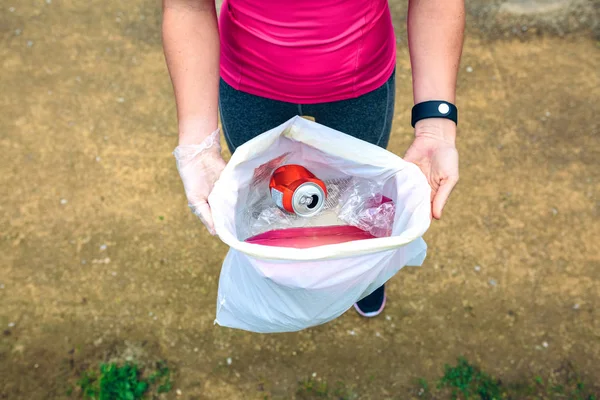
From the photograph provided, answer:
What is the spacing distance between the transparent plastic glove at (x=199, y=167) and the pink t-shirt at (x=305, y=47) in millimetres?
185

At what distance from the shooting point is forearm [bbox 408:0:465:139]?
3.76 feet

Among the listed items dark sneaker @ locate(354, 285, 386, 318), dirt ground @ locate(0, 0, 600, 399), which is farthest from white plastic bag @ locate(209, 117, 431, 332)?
dirt ground @ locate(0, 0, 600, 399)

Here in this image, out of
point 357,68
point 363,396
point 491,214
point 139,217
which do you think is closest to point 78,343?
point 139,217

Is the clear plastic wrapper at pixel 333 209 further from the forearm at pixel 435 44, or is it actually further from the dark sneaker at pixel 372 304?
the dark sneaker at pixel 372 304

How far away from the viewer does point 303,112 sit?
126cm

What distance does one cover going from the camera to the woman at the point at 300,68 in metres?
1.07

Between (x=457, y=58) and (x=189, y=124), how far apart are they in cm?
→ 67

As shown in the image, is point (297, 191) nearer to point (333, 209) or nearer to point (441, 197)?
point (333, 209)

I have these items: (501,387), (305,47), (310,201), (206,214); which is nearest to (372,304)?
(501,387)

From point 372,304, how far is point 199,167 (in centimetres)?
103

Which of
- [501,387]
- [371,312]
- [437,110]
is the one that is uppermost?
[437,110]

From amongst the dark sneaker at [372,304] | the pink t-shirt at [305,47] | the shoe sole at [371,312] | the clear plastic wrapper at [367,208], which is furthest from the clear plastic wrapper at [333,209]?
the shoe sole at [371,312]

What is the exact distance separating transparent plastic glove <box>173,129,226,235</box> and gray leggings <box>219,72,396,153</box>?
135 mm

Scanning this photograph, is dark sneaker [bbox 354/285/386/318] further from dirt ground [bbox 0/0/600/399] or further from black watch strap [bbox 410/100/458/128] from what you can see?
black watch strap [bbox 410/100/458/128]
